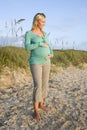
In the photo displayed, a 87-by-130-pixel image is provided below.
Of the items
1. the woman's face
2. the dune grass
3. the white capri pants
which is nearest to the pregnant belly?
the white capri pants

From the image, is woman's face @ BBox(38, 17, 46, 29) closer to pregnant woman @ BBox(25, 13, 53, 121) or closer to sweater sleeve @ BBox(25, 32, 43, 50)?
pregnant woman @ BBox(25, 13, 53, 121)

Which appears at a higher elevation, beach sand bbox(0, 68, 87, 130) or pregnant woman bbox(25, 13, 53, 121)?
pregnant woman bbox(25, 13, 53, 121)

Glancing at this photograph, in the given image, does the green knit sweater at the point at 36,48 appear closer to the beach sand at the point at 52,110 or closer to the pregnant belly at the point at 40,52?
the pregnant belly at the point at 40,52

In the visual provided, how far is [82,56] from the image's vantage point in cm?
1645

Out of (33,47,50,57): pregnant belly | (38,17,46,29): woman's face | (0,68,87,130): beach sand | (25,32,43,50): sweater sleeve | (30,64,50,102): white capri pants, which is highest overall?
(38,17,46,29): woman's face

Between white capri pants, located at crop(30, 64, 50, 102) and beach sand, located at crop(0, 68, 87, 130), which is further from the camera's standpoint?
white capri pants, located at crop(30, 64, 50, 102)

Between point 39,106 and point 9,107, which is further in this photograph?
point 9,107

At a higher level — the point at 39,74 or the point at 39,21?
the point at 39,21

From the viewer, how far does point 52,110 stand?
7.43 m

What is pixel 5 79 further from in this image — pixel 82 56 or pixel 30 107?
pixel 82 56

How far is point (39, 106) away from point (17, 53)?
5.45 m

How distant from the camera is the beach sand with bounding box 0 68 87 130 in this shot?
679cm

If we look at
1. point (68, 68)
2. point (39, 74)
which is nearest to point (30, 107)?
point (39, 74)

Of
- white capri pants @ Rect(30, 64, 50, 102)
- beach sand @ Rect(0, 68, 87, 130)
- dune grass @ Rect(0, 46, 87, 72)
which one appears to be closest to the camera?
beach sand @ Rect(0, 68, 87, 130)
